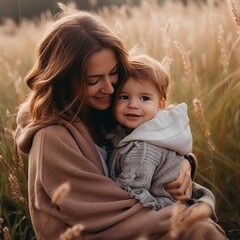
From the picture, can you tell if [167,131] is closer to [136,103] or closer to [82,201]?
[136,103]

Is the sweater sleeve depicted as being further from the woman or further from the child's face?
the child's face

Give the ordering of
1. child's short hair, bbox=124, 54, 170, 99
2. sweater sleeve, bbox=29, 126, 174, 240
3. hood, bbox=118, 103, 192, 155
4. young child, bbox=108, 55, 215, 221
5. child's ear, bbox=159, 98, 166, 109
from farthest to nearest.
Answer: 1. child's ear, bbox=159, 98, 166, 109
2. child's short hair, bbox=124, 54, 170, 99
3. hood, bbox=118, 103, 192, 155
4. young child, bbox=108, 55, 215, 221
5. sweater sleeve, bbox=29, 126, 174, 240

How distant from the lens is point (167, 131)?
2787 millimetres

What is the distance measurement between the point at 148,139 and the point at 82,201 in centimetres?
43

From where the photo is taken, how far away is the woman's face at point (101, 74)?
2689mm

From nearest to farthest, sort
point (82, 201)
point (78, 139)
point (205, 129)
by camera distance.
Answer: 1. point (82, 201)
2. point (78, 139)
3. point (205, 129)

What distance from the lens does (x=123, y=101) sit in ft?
9.24

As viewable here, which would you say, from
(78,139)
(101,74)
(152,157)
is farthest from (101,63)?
(152,157)

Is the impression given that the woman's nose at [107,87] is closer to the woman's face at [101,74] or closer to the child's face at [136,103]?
the woman's face at [101,74]

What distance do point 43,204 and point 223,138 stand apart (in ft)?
4.82

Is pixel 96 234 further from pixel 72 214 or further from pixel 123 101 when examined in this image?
pixel 123 101

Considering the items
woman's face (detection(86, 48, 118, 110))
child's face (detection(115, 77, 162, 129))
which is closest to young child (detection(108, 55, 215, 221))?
child's face (detection(115, 77, 162, 129))

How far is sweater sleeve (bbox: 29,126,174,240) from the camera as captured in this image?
2490 millimetres

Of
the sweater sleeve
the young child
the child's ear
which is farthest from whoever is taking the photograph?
the child's ear
